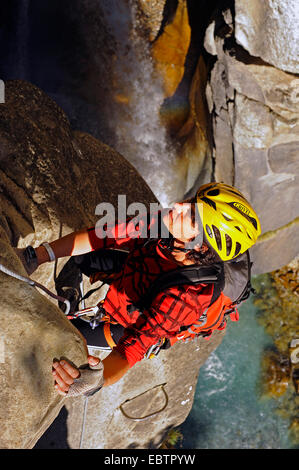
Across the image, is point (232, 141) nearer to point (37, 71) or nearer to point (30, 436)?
point (37, 71)

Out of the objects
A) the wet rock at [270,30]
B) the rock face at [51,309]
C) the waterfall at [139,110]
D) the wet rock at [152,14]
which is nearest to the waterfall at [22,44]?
the waterfall at [139,110]

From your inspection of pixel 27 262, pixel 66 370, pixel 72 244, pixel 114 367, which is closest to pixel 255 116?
pixel 72 244

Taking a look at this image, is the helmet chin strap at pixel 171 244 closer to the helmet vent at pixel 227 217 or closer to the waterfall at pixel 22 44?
the helmet vent at pixel 227 217

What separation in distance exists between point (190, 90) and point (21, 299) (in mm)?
3896

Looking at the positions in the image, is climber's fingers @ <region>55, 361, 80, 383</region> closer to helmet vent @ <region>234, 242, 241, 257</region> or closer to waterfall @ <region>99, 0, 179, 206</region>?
helmet vent @ <region>234, 242, 241, 257</region>

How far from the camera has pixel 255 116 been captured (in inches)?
162

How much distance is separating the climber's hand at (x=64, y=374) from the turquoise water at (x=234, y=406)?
4713 millimetres

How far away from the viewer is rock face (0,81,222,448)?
1801 millimetres

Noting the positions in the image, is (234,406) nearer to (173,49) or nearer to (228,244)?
(228,244)

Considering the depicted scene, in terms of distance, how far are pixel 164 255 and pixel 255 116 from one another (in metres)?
2.42

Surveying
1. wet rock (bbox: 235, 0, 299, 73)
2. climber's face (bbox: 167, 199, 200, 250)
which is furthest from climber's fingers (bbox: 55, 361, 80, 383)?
wet rock (bbox: 235, 0, 299, 73)

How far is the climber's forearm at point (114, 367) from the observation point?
6.77 ft

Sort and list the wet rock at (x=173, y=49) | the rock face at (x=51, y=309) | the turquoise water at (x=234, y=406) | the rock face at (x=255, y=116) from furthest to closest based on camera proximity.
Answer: the turquoise water at (x=234, y=406)
the wet rock at (x=173, y=49)
the rock face at (x=255, y=116)
the rock face at (x=51, y=309)
